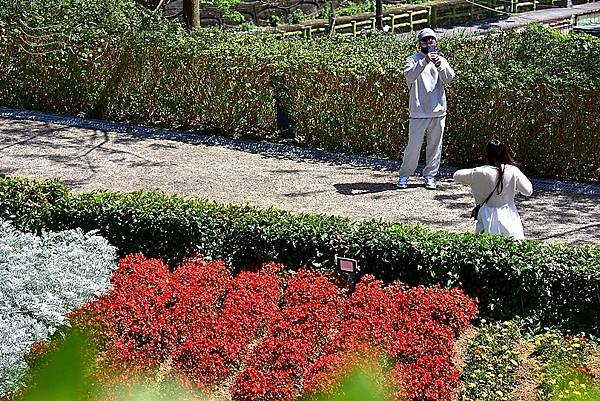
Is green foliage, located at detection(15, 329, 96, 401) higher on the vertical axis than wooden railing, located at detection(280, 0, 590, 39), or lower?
lower

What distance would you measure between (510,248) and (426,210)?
3.07 meters

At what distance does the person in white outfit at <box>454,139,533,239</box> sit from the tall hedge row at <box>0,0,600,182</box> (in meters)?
4.06

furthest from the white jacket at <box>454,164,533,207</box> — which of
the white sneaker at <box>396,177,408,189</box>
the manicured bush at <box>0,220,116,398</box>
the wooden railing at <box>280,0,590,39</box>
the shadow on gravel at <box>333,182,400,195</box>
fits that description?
the wooden railing at <box>280,0,590,39</box>

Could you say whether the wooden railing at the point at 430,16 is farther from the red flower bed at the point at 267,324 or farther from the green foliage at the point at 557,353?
the green foliage at the point at 557,353

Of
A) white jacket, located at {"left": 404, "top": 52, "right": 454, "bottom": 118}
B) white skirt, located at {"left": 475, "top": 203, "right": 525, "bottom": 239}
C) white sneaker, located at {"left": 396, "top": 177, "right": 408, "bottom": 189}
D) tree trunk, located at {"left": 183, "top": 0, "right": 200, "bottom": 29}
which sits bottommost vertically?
white sneaker, located at {"left": 396, "top": 177, "right": 408, "bottom": 189}

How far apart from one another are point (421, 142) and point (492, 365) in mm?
5180

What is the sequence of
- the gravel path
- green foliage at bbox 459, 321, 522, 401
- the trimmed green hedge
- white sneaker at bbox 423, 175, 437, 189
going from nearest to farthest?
green foliage at bbox 459, 321, 522, 401
the trimmed green hedge
the gravel path
white sneaker at bbox 423, 175, 437, 189

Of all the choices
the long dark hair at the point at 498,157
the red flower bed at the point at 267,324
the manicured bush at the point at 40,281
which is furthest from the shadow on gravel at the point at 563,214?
the manicured bush at the point at 40,281

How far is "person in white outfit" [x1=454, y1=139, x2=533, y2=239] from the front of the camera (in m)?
6.93

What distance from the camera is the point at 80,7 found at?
14.3 meters

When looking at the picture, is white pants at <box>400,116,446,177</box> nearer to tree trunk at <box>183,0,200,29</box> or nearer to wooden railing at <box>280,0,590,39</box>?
tree trunk at <box>183,0,200,29</box>

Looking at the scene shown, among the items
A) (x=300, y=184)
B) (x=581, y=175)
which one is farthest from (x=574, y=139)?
(x=300, y=184)

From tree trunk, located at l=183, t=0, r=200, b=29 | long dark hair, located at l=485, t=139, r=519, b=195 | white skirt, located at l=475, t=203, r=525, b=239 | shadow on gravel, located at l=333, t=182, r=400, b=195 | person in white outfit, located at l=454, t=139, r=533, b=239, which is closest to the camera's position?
long dark hair, located at l=485, t=139, r=519, b=195

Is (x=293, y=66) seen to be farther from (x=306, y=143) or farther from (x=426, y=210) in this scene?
(x=426, y=210)
